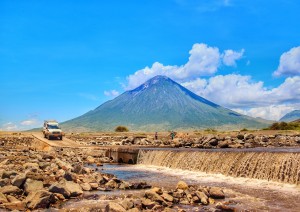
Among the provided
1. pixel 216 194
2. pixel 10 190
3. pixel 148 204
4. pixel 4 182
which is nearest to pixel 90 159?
pixel 4 182

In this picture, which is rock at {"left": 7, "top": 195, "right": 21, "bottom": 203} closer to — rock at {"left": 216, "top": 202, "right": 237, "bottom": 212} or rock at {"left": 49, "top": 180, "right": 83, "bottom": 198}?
rock at {"left": 49, "top": 180, "right": 83, "bottom": 198}

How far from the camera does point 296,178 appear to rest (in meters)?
26.3

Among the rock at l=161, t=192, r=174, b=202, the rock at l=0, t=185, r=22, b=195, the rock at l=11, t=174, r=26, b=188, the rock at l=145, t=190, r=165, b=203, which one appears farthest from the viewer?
the rock at l=11, t=174, r=26, b=188

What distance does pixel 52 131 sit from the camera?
226 feet

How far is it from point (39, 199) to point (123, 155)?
29514mm

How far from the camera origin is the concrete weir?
4647 centimetres

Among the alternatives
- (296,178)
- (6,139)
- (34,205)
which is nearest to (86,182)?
(34,205)

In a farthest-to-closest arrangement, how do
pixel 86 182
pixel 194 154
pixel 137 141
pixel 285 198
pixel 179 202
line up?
pixel 137 141 < pixel 194 154 < pixel 86 182 < pixel 285 198 < pixel 179 202

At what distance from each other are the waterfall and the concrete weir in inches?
211

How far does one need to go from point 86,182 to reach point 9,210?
25.3 feet

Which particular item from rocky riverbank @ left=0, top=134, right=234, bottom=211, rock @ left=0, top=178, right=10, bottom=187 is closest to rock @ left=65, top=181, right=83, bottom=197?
rocky riverbank @ left=0, top=134, right=234, bottom=211

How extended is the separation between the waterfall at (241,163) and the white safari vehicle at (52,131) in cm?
3278

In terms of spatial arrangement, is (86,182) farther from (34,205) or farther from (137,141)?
(137,141)

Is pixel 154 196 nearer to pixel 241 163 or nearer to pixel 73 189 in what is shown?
pixel 73 189
